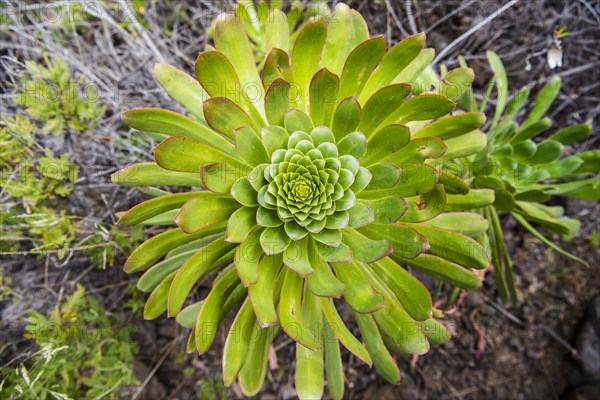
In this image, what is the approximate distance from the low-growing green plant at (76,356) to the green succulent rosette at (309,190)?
79cm

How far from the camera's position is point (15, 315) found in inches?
94.5

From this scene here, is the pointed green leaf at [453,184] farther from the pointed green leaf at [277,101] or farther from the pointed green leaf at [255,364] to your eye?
the pointed green leaf at [255,364]

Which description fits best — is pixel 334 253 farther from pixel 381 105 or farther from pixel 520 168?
pixel 520 168

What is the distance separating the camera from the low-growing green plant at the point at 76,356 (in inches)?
85.1

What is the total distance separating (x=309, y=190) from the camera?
5.42 ft

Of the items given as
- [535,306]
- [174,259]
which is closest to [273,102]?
[174,259]

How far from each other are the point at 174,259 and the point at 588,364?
10.0ft

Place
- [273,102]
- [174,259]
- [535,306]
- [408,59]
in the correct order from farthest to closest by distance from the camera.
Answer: [535,306] → [174,259] → [408,59] → [273,102]

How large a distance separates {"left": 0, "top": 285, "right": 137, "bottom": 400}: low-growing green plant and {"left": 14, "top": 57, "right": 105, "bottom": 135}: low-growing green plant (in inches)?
37.7

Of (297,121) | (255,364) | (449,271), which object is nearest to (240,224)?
(297,121)

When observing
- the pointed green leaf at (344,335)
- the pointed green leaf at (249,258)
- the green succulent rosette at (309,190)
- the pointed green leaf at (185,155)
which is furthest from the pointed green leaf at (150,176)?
the pointed green leaf at (344,335)

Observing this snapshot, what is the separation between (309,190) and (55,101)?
5.55ft

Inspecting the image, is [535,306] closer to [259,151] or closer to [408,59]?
[408,59]

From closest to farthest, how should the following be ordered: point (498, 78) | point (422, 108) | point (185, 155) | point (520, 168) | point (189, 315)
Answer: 1. point (185, 155)
2. point (422, 108)
3. point (189, 315)
4. point (520, 168)
5. point (498, 78)
